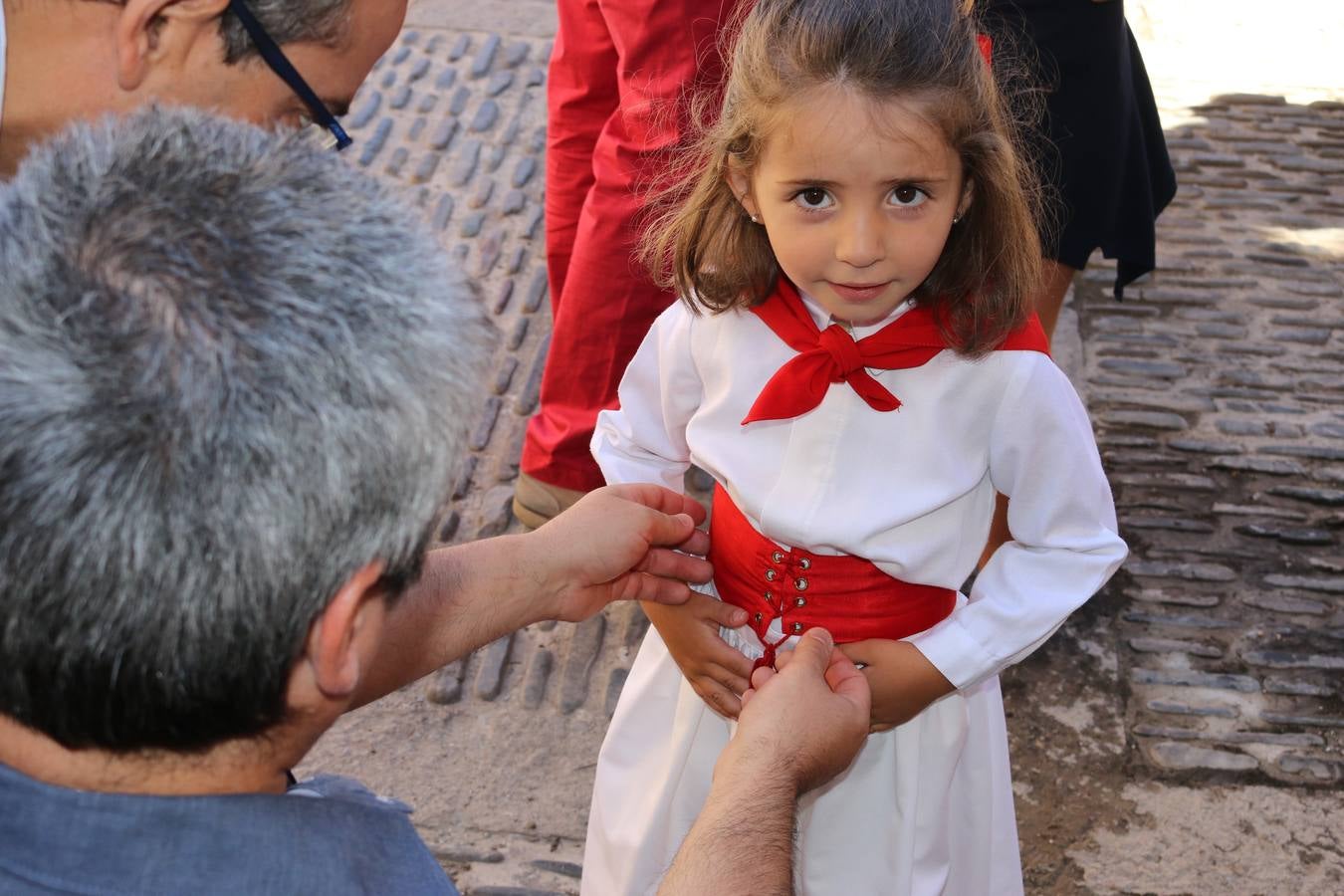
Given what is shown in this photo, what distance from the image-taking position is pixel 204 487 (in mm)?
1275

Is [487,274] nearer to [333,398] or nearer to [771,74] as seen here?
[771,74]

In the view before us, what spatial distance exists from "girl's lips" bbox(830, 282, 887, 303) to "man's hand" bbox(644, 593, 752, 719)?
1.95ft

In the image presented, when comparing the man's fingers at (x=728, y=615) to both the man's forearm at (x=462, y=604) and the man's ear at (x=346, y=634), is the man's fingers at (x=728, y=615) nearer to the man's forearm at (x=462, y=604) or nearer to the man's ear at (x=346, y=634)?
the man's forearm at (x=462, y=604)

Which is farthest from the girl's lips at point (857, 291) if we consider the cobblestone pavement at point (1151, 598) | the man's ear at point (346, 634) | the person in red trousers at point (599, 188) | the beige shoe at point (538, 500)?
the beige shoe at point (538, 500)

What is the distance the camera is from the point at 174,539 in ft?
4.20

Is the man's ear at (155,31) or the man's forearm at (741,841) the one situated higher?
the man's ear at (155,31)

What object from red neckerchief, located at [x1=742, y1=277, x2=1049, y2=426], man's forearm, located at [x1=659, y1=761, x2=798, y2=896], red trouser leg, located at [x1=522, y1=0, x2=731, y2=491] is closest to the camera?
man's forearm, located at [x1=659, y1=761, x2=798, y2=896]

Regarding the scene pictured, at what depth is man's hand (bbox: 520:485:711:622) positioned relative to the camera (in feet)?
8.06

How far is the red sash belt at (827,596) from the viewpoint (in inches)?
92.9

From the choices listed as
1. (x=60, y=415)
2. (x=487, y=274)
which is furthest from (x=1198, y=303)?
(x=60, y=415)

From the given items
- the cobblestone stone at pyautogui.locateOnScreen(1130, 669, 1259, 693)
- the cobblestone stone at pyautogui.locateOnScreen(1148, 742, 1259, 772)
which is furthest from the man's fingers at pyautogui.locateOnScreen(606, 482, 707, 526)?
the cobblestone stone at pyautogui.locateOnScreen(1130, 669, 1259, 693)

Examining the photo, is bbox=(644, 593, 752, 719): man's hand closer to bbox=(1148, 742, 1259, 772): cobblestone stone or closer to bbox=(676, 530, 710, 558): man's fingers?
bbox=(676, 530, 710, 558): man's fingers

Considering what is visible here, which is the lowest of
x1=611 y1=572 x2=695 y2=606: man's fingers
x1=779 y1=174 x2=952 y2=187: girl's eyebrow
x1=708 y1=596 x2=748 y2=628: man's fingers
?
x1=708 y1=596 x2=748 y2=628: man's fingers

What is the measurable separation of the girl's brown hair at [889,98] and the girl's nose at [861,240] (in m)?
0.17
